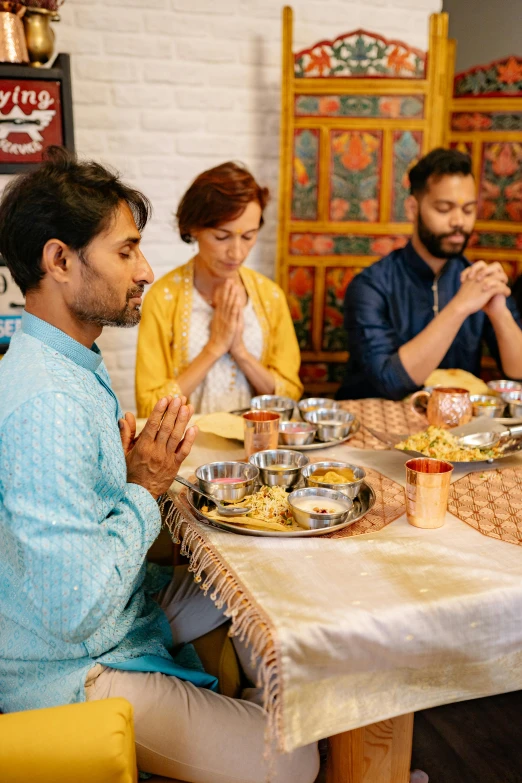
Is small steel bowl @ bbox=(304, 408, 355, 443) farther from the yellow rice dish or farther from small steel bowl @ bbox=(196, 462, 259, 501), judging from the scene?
small steel bowl @ bbox=(196, 462, 259, 501)

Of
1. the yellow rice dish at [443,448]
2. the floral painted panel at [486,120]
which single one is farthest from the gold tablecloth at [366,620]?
the floral painted panel at [486,120]

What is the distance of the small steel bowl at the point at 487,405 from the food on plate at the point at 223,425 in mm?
656

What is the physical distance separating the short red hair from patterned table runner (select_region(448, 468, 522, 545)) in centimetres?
123

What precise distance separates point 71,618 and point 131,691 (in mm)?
254

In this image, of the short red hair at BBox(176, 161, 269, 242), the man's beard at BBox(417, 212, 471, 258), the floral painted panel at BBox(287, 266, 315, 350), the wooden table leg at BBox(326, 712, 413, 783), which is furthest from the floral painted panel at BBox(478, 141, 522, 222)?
the wooden table leg at BBox(326, 712, 413, 783)

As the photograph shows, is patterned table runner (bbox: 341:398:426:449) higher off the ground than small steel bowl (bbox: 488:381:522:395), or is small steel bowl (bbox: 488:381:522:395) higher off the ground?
small steel bowl (bbox: 488:381:522:395)

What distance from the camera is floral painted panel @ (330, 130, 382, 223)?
3.16 meters

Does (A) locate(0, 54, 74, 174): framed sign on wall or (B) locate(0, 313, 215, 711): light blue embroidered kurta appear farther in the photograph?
(A) locate(0, 54, 74, 174): framed sign on wall

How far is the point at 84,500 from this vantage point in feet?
3.75

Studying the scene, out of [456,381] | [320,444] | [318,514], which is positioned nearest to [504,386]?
[456,381]

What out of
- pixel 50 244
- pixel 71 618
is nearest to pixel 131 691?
pixel 71 618

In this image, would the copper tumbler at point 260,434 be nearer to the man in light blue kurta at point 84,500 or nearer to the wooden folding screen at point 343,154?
the man in light blue kurta at point 84,500

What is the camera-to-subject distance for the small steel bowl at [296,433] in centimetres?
175

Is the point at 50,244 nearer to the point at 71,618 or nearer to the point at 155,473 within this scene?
the point at 155,473
